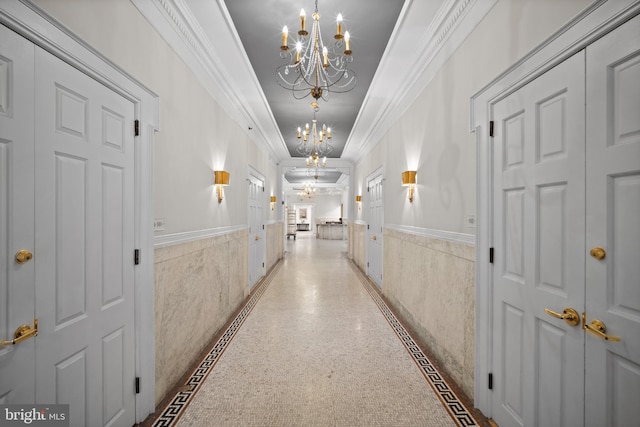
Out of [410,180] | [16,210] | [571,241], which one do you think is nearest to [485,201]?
[571,241]

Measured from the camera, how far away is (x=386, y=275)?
5.07 meters

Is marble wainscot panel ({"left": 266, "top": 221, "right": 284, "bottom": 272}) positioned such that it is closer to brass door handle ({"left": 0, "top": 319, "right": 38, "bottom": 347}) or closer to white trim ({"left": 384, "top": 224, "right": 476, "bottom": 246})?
white trim ({"left": 384, "top": 224, "right": 476, "bottom": 246})

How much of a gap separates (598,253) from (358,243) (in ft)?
22.8

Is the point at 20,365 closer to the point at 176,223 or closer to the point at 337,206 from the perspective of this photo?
the point at 176,223

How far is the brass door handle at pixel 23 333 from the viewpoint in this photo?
1233 millimetres

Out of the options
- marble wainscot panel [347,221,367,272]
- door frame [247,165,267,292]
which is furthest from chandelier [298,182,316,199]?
Result: door frame [247,165,267,292]

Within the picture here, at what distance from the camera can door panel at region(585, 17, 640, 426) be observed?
3.92 feet

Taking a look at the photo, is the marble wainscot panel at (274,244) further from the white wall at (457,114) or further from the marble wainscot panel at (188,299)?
the white wall at (457,114)

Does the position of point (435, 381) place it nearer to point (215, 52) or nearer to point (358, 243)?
point (215, 52)

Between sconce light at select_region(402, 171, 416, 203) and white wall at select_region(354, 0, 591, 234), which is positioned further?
sconce light at select_region(402, 171, 416, 203)

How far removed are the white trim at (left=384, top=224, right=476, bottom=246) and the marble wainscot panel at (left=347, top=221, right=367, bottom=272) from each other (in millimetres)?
3164

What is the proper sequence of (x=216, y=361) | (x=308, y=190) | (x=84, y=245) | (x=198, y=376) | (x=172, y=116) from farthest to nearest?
(x=308, y=190)
(x=216, y=361)
(x=198, y=376)
(x=172, y=116)
(x=84, y=245)

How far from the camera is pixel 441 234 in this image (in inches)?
111

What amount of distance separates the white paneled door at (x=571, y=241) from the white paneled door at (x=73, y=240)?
97.2 inches
